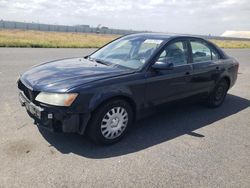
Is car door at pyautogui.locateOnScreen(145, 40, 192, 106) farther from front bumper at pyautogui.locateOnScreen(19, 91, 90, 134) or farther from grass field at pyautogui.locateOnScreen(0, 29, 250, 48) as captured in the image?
grass field at pyautogui.locateOnScreen(0, 29, 250, 48)

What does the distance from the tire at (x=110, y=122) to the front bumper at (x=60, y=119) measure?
0.52 ft

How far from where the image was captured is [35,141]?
364 cm

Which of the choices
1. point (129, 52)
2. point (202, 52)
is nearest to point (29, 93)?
point (129, 52)

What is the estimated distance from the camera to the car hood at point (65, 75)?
10.8 feet

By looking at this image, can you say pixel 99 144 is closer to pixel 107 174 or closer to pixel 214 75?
pixel 107 174

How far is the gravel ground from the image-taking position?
2.90 meters

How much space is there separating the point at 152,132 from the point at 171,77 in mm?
955

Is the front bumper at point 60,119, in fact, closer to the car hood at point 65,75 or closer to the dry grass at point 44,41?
the car hood at point 65,75

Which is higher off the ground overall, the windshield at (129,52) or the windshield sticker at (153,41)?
the windshield sticker at (153,41)

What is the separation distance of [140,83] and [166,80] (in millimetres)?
595

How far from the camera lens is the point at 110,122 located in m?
3.62

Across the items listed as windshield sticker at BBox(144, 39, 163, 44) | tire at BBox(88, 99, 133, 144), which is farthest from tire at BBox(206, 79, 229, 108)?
tire at BBox(88, 99, 133, 144)

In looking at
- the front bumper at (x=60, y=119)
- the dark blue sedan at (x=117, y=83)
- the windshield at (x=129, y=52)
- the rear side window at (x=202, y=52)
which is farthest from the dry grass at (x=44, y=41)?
the front bumper at (x=60, y=119)

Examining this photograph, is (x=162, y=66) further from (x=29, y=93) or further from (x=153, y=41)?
(x=29, y=93)
